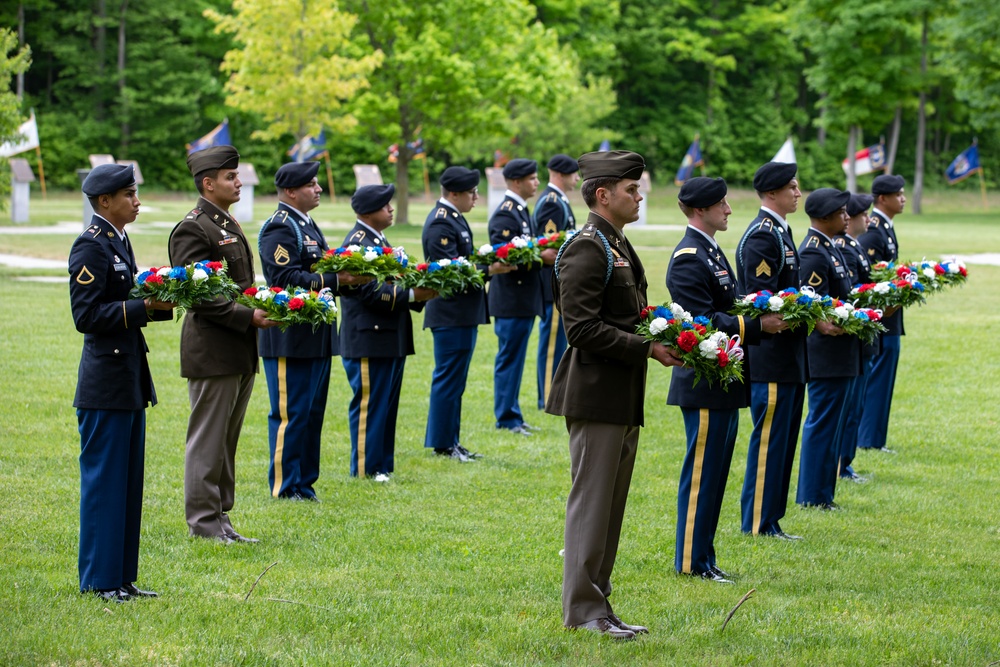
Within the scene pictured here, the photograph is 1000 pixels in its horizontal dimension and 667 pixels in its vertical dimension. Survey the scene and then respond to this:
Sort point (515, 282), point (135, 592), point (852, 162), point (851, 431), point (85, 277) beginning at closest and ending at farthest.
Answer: point (85, 277)
point (135, 592)
point (851, 431)
point (515, 282)
point (852, 162)

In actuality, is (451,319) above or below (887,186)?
below

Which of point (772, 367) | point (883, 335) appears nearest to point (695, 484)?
point (772, 367)

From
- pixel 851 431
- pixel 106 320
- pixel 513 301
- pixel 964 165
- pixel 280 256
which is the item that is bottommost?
pixel 851 431

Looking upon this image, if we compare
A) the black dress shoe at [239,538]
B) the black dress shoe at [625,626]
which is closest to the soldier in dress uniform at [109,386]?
the black dress shoe at [239,538]

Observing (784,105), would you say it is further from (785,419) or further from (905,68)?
(785,419)

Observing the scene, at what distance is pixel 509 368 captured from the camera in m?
11.9

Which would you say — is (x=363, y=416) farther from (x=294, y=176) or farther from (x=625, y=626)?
(x=625, y=626)

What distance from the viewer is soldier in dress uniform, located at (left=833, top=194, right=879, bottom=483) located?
9.77 metres

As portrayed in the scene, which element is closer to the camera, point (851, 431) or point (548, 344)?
point (851, 431)

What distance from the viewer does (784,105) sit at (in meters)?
76.9

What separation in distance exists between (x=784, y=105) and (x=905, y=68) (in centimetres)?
1600

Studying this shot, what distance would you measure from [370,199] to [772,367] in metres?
3.33

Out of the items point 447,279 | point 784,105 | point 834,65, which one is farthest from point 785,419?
point 784,105

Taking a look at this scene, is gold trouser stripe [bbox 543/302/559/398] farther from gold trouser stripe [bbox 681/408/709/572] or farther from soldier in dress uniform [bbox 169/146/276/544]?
gold trouser stripe [bbox 681/408/709/572]
